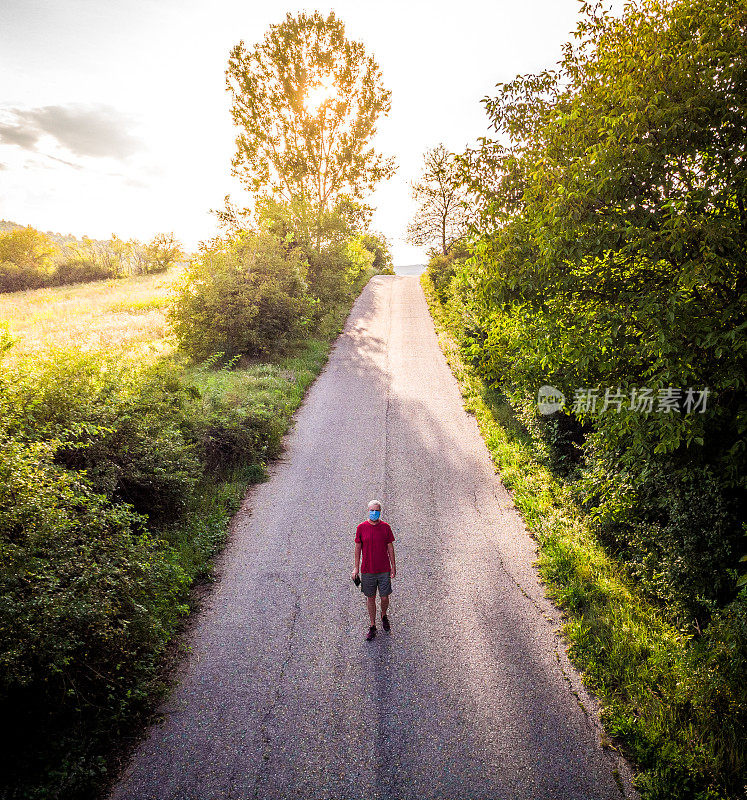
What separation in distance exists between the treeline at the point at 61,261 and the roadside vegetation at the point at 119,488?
3502 centimetres

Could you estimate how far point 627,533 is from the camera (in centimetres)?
705

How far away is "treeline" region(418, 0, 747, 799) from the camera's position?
460cm

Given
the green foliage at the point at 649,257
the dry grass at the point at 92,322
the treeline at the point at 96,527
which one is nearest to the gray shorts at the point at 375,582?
the treeline at the point at 96,527

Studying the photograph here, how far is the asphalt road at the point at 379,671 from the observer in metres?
4.21

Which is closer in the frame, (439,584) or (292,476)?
(439,584)

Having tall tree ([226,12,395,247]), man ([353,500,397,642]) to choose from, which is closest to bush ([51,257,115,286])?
tall tree ([226,12,395,247])

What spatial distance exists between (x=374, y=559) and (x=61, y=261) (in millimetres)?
62344

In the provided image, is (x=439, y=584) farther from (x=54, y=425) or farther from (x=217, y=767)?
(x=54, y=425)

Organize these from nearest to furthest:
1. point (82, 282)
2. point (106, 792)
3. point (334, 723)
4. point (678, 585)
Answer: point (106, 792)
point (334, 723)
point (678, 585)
point (82, 282)

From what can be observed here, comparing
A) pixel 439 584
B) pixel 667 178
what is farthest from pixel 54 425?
pixel 667 178

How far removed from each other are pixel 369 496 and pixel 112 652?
5516mm

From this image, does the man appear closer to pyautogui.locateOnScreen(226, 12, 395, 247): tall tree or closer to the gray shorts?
the gray shorts

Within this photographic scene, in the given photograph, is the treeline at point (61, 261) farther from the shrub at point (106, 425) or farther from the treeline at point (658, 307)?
the treeline at point (658, 307)

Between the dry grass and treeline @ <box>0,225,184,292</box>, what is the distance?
14673 mm
